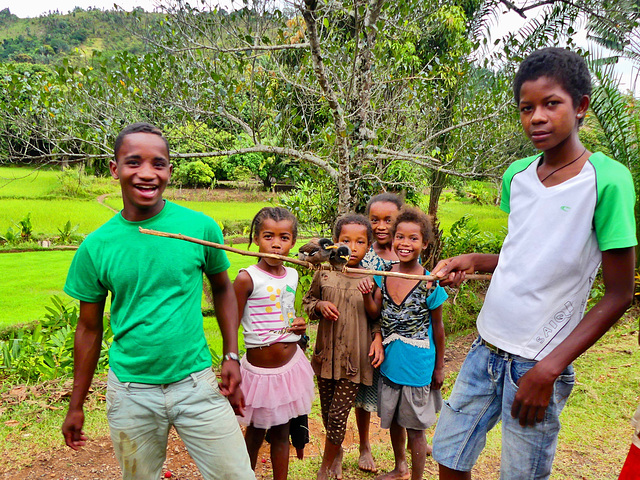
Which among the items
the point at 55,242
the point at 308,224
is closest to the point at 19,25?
the point at 55,242

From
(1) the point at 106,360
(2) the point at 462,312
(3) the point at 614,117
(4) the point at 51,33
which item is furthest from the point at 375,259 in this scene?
(4) the point at 51,33

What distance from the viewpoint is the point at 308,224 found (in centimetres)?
499

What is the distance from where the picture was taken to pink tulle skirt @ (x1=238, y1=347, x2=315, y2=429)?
7.27 ft

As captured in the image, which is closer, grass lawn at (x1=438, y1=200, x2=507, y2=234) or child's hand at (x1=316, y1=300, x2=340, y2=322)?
child's hand at (x1=316, y1=300, x2=340, y2=322)

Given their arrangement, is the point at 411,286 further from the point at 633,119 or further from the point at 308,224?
the point at 633,119

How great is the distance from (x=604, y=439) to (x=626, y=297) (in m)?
2.41

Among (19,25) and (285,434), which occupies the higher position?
(19,25)

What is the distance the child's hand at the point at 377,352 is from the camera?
242cm

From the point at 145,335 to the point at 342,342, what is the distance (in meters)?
1.14

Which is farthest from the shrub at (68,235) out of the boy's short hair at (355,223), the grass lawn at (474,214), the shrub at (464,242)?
the grass lawn at (474,214)

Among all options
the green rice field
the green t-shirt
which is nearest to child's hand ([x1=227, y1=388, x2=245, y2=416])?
the green t-shirt

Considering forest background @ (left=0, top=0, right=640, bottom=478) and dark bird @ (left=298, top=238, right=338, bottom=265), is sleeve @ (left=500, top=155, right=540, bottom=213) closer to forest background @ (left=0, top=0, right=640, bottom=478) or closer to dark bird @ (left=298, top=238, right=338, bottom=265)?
dark bird @ (left=298, top=238, right=338, bottom=265)

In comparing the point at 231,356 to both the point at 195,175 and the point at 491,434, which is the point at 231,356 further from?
the point at 195,175

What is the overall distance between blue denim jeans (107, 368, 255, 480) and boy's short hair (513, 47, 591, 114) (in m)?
1.54
